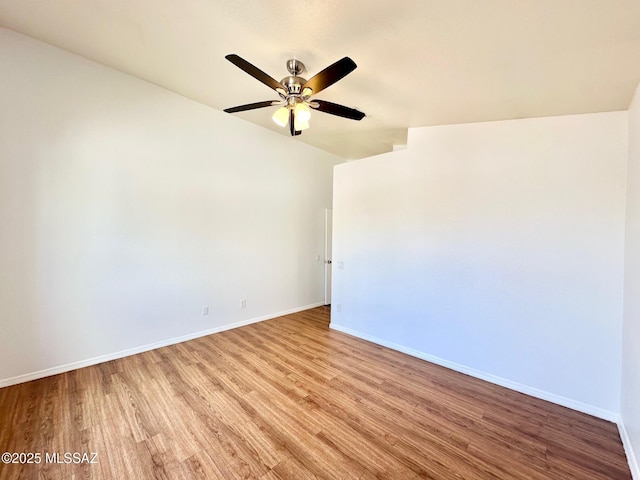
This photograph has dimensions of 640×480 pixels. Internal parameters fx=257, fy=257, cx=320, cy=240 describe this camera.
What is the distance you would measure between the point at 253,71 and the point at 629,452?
12.4 ft

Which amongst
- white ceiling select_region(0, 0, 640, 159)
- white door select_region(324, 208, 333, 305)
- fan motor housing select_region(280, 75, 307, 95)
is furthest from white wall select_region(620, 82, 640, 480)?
white door select_region(324, 208, 333, 305)

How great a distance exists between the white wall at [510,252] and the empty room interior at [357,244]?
0.02 metres

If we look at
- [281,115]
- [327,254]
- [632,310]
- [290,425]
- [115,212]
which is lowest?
[290,425]

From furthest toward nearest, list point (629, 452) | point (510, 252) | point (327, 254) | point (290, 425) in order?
point (327, 254) → point (510, 252) → point (290, 425) → point (629, 452)

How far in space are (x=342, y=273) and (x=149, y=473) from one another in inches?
120

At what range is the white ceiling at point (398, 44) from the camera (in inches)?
62.4

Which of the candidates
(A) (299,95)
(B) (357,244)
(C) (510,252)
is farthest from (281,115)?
(C) (510,252)

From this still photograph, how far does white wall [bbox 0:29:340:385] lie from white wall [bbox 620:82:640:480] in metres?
4.10

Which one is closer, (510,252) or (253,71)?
(253,71)

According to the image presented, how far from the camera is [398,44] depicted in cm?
194

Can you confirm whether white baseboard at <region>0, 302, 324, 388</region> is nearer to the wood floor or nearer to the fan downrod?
the wood floor

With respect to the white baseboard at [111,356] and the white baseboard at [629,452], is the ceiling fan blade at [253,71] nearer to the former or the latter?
the white baseboard at [111,356]

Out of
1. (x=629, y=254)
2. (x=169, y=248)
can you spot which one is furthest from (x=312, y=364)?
(x=629, y=254)

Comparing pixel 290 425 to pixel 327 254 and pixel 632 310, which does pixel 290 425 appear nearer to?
pixel 632 310
